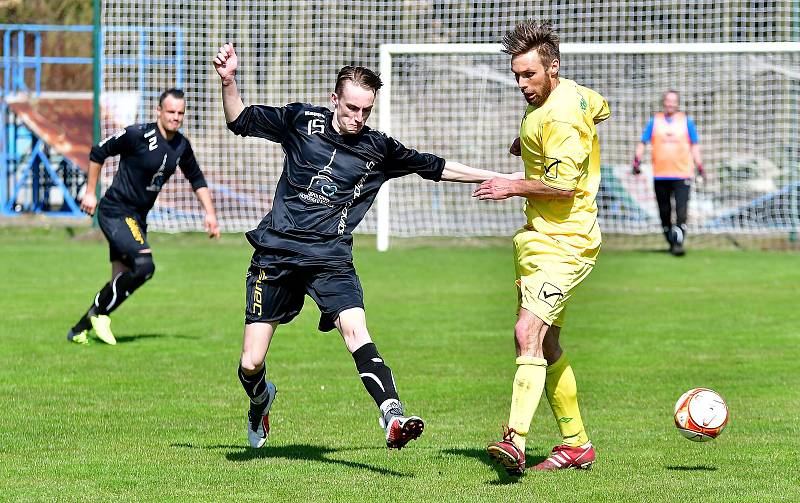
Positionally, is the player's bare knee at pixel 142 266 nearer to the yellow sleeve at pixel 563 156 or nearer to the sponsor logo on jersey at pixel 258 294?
the sponsor logo on jersey at pixel 258 294

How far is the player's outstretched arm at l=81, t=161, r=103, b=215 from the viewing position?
39.3ft

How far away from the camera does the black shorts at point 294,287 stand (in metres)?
6.82

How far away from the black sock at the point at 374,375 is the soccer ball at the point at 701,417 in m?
1.57

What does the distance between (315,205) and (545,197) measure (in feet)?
3.98

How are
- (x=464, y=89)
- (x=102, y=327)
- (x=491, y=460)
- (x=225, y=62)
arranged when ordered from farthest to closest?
1. (x=464, y=89)
2. (x=102, y=327)
3. (x=491, y=460)
4. (x=225, y=62)

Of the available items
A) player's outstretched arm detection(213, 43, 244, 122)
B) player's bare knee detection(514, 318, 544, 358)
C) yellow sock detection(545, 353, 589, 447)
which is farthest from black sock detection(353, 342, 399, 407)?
player's outstretched arm detection(213, 43, 244, 122)

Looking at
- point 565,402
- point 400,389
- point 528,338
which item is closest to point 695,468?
point 565,402

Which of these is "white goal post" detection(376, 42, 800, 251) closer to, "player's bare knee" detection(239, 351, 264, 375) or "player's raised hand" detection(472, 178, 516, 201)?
"player's bare knee" detection(239, 351, 264, 375)

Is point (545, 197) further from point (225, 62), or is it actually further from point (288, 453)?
point (288, 453)

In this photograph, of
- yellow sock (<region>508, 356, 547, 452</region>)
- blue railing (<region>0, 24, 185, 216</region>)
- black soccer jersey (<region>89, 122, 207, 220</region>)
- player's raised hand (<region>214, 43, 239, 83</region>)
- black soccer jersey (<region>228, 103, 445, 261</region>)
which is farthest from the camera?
blue railing (<region>0, 24, 185, 216</region>)

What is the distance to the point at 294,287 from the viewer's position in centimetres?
700

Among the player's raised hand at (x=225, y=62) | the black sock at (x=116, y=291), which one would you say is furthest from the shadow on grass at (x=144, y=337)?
the player's raised hand at (x=225, y=62)

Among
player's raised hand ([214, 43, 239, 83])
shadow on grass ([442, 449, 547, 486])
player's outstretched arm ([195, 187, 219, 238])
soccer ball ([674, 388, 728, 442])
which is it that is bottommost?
shadow on grass ([442, 449, 547, 486])

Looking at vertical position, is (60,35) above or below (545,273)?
above
